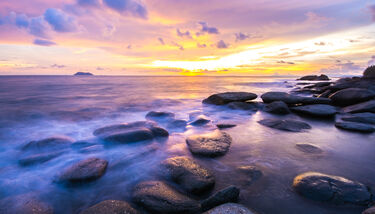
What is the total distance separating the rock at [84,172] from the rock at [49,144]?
5.97 ft

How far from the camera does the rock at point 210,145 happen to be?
423 cm

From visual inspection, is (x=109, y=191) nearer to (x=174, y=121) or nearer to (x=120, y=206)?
(x=120, y=206)

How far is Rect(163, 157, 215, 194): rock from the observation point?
9.44ft

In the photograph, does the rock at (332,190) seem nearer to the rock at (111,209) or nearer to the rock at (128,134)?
the rock at (111,209)

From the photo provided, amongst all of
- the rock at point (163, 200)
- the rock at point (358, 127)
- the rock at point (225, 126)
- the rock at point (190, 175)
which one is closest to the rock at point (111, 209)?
the rock at point (163, 200)

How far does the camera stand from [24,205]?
103 inches

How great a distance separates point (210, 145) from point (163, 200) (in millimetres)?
2230

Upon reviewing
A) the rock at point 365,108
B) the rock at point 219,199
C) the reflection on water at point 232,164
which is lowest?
the reflection on water at point 232,164

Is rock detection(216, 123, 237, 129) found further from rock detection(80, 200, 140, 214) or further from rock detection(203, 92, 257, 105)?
rock detection(80, 200, 140, 214)

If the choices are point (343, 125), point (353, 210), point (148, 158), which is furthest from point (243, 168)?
point (343, 125)

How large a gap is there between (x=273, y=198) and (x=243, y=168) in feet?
2.95

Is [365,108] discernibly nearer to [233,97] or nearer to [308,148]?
[308,148]

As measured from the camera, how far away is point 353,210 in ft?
7.83

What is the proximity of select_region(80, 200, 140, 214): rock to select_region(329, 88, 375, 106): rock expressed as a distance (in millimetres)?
11546
